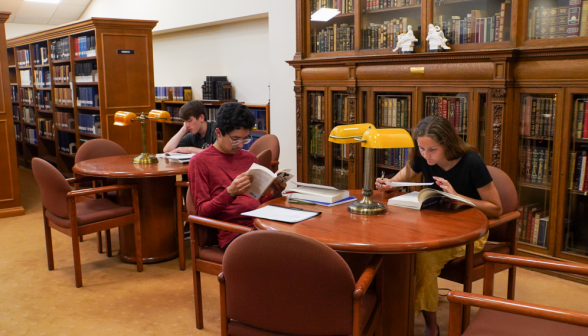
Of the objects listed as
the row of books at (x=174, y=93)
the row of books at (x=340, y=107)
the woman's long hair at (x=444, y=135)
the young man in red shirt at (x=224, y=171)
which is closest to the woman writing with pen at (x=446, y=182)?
the woman's long hair at (x=444, y=135)

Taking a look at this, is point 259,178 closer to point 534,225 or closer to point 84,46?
point 534,225

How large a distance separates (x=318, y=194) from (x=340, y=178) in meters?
2.34

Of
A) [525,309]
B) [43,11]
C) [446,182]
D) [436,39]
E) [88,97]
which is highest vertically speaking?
[43,11]

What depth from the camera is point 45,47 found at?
23.0ft

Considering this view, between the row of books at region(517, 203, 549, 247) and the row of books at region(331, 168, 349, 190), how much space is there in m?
1.57

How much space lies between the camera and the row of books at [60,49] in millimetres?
6236

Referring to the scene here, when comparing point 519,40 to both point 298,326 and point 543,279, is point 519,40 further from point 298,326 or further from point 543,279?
point 298,326

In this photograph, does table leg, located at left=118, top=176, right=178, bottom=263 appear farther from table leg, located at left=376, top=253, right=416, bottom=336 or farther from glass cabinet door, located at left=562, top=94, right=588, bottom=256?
glass cabinet door, located at left=562, top=94, right=588, bottom=256

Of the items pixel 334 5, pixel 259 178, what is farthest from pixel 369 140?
pixel 334 5

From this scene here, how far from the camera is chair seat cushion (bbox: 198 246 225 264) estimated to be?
2449 mm

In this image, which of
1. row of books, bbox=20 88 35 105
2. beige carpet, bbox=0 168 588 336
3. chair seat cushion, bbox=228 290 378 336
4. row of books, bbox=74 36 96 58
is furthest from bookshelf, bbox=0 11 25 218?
chair seat cushion, bbox=228 290 378 336

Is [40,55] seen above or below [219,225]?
above

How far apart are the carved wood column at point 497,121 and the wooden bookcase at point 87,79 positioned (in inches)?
151

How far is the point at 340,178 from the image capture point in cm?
471
